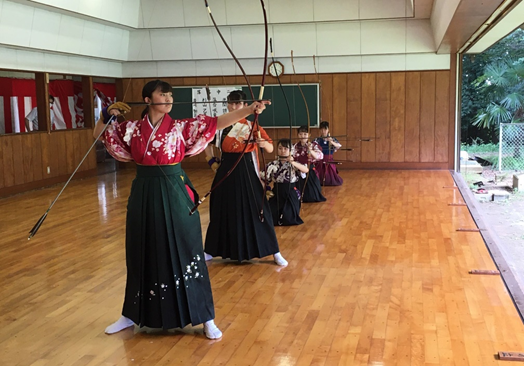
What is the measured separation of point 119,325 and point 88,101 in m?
7.60

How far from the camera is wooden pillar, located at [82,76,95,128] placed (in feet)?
32.1

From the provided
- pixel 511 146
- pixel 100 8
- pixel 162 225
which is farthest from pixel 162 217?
pixel 511 146

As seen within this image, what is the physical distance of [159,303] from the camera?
108 inches

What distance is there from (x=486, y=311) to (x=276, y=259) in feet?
4.85

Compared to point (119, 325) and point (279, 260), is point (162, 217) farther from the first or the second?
point (279, 260)

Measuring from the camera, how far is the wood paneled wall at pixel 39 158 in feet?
25.7

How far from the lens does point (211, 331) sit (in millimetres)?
2781

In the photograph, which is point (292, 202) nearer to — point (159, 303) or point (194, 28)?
point (159, 303)

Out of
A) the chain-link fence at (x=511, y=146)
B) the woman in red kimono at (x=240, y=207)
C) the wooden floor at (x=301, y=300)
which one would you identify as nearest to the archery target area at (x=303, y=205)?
the wooden floor at (x=301, y=300)

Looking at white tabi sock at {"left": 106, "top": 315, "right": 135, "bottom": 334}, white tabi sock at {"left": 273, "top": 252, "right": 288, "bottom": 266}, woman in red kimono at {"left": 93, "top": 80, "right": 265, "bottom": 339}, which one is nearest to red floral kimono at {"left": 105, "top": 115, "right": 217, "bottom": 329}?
woman in red kimono at {"left": 93, "top": 80, "right": 265, "bottom": 339}

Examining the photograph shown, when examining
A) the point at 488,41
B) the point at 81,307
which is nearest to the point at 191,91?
the point at 488,41

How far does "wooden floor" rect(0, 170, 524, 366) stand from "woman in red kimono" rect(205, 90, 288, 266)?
13 cm

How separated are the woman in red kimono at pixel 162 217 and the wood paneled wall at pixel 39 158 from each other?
565 cm

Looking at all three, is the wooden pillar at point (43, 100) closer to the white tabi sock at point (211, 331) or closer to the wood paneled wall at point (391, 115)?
the wood paneled wall at point (391, 115)
